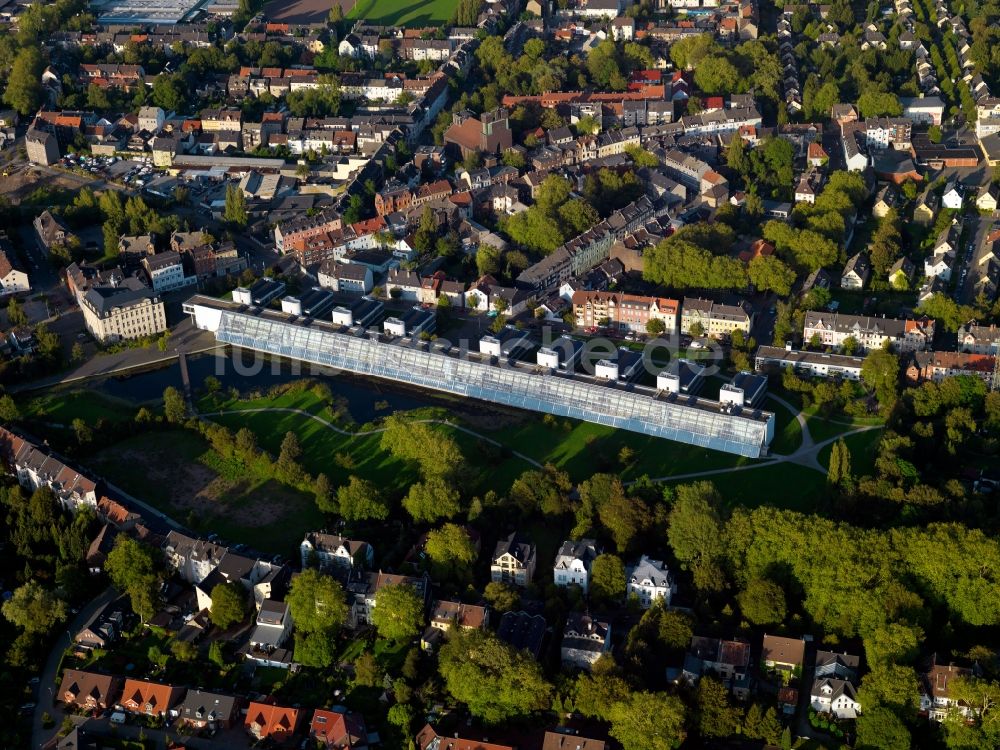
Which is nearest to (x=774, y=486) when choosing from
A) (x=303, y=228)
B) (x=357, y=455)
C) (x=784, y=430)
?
(x=784, y=430)

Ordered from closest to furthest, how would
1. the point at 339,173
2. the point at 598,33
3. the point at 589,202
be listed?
the point at 589,202 → the point at 339,173 → the point at 598,33

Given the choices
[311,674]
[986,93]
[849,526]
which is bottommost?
[311,674]

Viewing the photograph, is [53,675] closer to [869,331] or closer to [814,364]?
[814,364]

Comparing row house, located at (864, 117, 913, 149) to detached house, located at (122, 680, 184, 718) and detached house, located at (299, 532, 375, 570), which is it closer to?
detached house, located at (299, 532, 375, 570)

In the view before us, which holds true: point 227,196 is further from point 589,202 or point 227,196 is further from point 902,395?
point 902,395

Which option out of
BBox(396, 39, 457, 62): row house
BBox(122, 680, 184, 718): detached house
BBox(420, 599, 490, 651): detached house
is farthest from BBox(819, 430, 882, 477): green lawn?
BBox(396, 39, 457, 62): row house

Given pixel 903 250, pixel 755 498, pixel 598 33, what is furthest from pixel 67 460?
pixel 598 33
